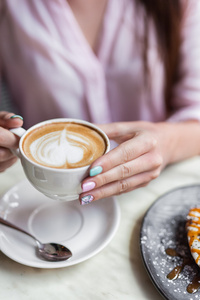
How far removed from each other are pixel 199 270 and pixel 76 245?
237mm

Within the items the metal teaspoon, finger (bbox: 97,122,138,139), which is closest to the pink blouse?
finger (bbox: 97,122,138,139)

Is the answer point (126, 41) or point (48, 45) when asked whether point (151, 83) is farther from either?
point (48, 45)

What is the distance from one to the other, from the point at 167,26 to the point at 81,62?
314 mm

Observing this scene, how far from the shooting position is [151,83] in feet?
3.89

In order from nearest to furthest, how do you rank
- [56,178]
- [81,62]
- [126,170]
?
[56,178], [126,170], [81,62]

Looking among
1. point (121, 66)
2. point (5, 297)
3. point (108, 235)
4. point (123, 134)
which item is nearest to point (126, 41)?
point (121, 66)

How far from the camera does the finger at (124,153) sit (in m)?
0.59

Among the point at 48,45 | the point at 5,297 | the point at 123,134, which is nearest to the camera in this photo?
the point at 5,297

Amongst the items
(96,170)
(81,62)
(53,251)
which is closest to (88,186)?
(96,170)

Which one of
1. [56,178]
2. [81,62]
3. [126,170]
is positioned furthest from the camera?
[81,62]

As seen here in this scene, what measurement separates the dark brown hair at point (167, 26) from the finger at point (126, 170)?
20.7 inches

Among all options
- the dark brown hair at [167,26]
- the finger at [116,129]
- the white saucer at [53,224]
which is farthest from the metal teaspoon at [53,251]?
the dark brown hair at [167,26]

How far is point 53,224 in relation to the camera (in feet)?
2.36

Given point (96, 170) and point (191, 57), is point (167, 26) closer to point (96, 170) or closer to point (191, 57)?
point (191, 57)
